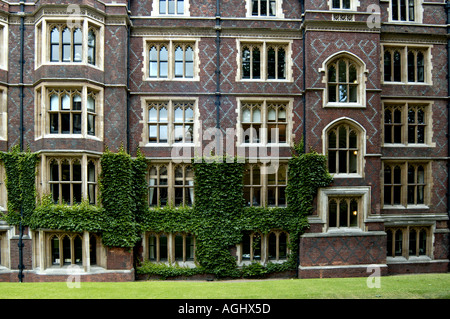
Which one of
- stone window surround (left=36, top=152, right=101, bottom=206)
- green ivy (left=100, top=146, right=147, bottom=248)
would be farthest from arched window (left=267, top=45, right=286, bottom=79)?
stone window surround (left=36, top=152, right=101, bottom=206)

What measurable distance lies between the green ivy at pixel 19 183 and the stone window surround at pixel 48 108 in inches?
43.3

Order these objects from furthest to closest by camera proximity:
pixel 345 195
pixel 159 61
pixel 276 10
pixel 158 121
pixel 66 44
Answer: pixel 276 10, pixel 159 61, pixel 158 121, pixel 345 195, pixel 66 44

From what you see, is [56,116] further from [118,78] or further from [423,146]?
[423,146]

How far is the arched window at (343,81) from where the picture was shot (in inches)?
539

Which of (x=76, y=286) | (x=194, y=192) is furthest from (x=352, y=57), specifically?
(x=76, y=286)

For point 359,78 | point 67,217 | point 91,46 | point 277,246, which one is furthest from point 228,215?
point 91,46

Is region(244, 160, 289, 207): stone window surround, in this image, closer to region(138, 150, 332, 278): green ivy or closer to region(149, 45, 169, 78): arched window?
region(138, 150, 332, 278): green ivy

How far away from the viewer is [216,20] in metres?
13.9

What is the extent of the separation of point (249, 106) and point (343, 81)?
14.3ft

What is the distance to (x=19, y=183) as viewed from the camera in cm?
1284

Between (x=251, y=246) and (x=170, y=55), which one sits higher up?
(x=170, y=55)

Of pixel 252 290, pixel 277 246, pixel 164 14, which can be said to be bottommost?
pixel 252 290

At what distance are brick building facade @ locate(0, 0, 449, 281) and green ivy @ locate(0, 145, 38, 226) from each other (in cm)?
40

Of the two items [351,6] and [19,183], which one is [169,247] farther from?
[351,6]
